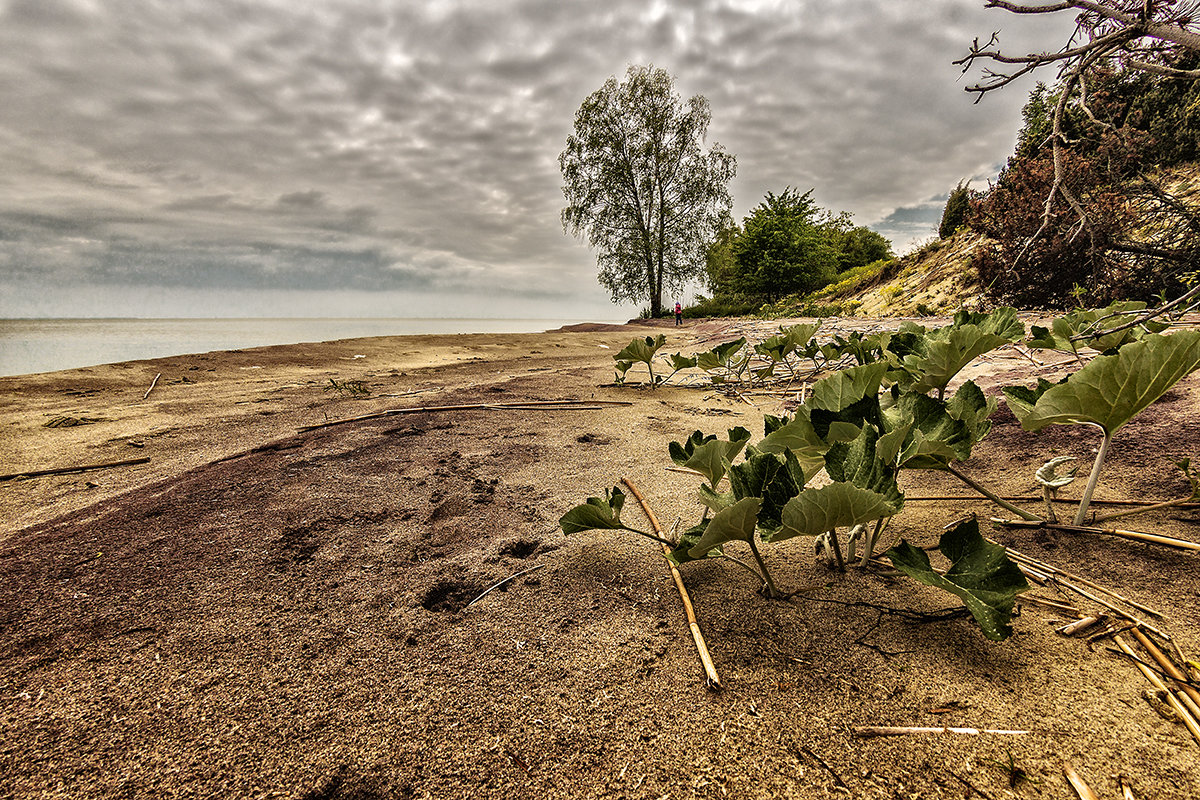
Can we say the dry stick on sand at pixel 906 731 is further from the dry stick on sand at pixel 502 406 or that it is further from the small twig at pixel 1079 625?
the dry stick on sand at pixel 502 406

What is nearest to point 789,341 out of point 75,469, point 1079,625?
point 1079,625

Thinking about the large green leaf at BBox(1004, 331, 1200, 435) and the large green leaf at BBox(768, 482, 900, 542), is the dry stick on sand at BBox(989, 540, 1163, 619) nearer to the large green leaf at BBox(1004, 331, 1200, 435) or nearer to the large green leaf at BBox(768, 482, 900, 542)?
the large green leaf at BBox(1004, 331, 1200, 435)

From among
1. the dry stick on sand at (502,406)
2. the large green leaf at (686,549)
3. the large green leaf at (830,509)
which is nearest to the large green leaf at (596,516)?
the large green leaf at (686,549)

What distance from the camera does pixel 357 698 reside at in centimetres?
78

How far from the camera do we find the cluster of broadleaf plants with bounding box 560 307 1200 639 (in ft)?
2.54

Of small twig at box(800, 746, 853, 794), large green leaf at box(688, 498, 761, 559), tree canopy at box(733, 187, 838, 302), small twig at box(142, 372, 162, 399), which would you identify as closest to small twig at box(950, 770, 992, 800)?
small twig at box(800, 746, 853, 794)

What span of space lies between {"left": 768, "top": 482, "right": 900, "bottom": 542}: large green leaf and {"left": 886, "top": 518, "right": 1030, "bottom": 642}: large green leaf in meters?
0.07

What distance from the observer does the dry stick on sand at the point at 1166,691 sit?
624mm

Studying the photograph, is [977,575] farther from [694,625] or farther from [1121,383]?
[1121,383]

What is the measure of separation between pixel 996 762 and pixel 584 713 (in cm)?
56

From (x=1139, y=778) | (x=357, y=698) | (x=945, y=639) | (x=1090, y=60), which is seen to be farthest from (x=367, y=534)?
(x=1090, y=60)

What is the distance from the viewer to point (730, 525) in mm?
849

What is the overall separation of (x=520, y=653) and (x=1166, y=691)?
992mm

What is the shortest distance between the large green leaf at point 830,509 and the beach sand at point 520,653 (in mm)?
200
